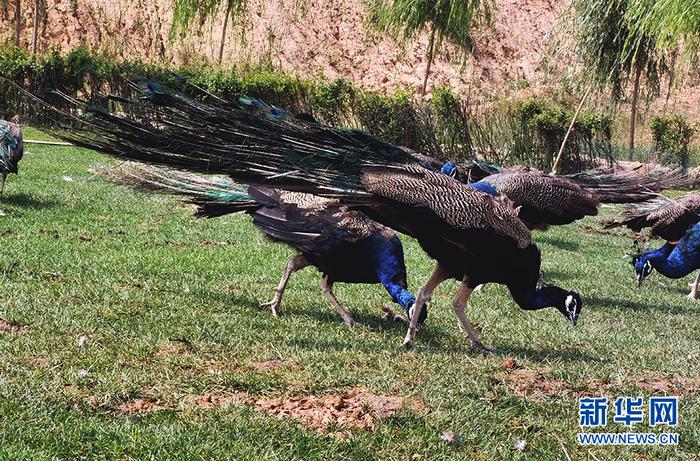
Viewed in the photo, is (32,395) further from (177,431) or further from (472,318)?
(472,318)

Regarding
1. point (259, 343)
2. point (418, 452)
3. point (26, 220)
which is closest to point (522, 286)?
point (259, 343)

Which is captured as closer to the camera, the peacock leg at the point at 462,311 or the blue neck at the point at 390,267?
the peacock leg at the point at 462,311

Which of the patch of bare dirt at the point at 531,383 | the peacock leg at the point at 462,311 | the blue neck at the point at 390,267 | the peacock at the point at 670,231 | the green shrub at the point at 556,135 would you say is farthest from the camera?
the green shrub at the point at 556,135

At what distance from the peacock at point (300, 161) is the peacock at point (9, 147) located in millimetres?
5109

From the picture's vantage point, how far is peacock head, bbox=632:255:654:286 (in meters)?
9.29

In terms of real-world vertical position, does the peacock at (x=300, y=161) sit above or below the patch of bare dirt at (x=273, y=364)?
above

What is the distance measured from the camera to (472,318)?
7.21 metres

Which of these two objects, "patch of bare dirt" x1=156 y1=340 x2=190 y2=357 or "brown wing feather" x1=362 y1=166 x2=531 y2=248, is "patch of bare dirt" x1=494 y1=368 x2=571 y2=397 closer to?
"brown wing feather" x1=362 y1=166 x2=531 y2=248

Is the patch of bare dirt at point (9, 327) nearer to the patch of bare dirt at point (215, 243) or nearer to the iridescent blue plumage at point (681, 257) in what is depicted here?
the patch of bare dirt at point (215, 243)

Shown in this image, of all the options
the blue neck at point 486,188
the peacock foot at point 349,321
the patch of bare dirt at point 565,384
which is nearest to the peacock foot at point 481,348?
the patch of bare dirt at point 565,384

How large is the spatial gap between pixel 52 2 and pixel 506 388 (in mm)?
40097

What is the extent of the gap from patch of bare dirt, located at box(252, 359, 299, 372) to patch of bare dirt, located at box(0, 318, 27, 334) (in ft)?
4.78

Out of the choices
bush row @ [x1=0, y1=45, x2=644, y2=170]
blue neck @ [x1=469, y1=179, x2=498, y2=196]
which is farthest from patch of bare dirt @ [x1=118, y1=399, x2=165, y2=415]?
bush row @ [x1=0, y1=45, x2=644, y2=170]

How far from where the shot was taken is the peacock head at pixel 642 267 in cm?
929
